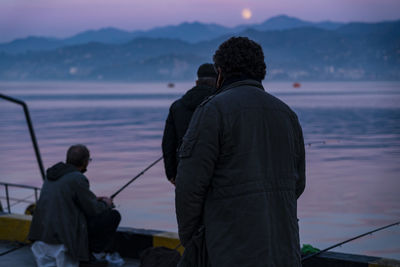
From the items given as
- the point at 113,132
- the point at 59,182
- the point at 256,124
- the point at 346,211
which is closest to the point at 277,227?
the point at 256,124

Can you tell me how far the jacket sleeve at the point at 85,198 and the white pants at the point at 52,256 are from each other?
34 centimetres

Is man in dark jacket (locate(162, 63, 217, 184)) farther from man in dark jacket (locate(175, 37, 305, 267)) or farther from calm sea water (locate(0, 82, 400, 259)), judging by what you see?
calm sea water (locate(0, 82, 400, 259))

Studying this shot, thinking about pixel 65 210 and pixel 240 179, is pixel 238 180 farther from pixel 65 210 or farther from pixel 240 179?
pixel 65 210

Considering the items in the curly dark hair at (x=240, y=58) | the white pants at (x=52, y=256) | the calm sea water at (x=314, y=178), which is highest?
the curly dark hair at (x=240, y=58)

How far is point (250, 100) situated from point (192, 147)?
12.7 inches

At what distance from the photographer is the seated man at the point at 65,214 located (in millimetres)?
4891

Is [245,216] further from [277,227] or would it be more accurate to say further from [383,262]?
[383,262]

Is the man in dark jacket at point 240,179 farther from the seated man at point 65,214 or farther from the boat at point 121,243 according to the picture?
the seated man at point 65,214

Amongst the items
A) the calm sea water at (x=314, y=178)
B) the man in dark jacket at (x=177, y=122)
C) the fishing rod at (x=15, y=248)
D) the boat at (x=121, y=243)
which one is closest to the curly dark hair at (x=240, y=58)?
the man in dark jacket at (x=177, y=122)

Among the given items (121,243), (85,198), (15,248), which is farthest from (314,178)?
(85,198)

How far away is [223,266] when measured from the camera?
2.59m

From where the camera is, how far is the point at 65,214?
489 centimetres

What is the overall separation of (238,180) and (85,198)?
8.67ft

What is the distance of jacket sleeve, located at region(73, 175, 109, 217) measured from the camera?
491 centimetres
